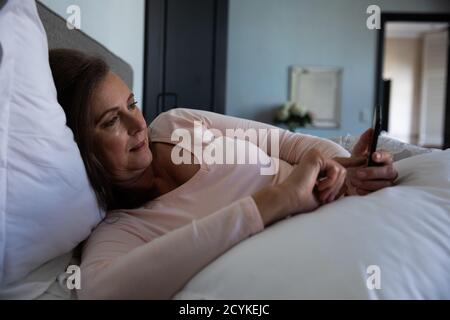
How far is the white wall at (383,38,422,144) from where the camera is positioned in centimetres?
628

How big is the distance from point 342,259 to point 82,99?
0.56 m

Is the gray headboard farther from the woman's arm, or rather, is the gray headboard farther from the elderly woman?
the woman's arm

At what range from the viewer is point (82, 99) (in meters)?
0.79

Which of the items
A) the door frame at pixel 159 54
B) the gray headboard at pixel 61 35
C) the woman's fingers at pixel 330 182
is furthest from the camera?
the door frame at pixel 159 54

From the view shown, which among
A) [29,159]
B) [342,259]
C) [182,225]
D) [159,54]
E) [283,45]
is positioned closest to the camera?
[342,259]

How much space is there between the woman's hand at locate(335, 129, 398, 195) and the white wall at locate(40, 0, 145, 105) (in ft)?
2.95

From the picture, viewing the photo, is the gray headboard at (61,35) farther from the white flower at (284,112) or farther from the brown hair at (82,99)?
the white flower at (284,112)

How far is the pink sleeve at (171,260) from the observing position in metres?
0.52

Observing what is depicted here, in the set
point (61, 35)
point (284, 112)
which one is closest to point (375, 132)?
point (61, 35)

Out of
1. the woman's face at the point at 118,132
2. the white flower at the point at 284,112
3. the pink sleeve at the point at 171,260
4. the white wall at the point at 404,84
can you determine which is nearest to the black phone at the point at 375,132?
the pink sleeve at the point at 171,260

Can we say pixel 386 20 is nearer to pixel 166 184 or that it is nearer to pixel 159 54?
pixel 159 54

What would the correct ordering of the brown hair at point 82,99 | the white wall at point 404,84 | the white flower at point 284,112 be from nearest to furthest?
the brown hair at point 82,99 → the white flower at point 284,112 → the white wall at point 404,84
